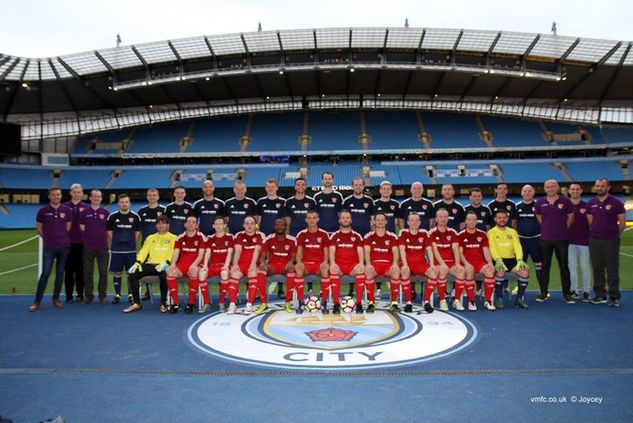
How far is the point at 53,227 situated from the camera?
812 cm

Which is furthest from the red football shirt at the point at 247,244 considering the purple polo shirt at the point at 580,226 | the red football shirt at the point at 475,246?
the purple polo shirt at the point at 580,226

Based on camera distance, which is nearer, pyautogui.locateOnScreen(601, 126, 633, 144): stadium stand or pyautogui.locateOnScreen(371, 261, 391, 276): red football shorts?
pyautogui.locateOnScreen(371, 261, 391, 276): red football shorts

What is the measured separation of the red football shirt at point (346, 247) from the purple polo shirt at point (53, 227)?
5282 mm

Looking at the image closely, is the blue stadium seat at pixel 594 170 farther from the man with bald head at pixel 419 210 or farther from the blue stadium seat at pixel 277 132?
the man with bald head at pixel 419 210

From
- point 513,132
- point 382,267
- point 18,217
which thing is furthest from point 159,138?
point 382,267

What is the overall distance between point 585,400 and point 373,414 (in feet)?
6.46

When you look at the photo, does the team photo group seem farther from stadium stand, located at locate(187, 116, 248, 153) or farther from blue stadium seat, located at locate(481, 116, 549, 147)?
blue stadium seat, located at locate(481, 116, 549, 147)

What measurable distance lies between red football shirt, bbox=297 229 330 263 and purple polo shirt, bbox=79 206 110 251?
4101mm

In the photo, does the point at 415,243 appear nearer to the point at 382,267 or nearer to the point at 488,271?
the point at 382,267

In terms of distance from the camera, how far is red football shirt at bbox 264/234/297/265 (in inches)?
316

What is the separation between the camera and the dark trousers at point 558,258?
8.16 metres

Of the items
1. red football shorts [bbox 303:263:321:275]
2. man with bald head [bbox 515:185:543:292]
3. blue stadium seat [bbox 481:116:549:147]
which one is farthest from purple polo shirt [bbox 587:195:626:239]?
blue stadium seat [bbox 481:116:549:147]

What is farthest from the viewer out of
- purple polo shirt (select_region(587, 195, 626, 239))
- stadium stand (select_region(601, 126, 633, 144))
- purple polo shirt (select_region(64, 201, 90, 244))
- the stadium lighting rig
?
stadium stand (select_region(601, 126, 633, 144))

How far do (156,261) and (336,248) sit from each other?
3464 mm
